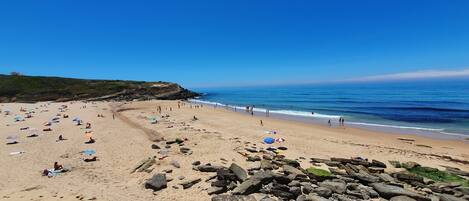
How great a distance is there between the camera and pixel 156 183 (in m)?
11.4

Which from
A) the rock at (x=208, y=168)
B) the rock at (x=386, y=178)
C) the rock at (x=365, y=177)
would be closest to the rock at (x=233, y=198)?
the rock at (x=208, y=168)

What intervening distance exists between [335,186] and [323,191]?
0.86 metres

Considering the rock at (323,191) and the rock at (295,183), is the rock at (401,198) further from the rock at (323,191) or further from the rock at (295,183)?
the rock at (295,183)

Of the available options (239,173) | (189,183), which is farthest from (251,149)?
(189,183)

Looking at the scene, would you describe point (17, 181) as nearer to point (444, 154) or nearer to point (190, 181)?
point (190, 181)

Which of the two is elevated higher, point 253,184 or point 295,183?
point 253,184

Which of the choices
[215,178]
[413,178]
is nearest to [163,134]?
[215,178]

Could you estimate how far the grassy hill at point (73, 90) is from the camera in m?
75.2

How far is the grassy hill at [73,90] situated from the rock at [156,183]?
7168cm

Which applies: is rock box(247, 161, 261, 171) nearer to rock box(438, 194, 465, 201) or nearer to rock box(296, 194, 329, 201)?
rock box(296, 194, 329, 201)

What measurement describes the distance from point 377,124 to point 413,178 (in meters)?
24.6

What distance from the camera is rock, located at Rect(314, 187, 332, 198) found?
9913 mm

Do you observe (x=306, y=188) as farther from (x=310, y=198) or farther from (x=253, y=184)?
(x=253, y=184)

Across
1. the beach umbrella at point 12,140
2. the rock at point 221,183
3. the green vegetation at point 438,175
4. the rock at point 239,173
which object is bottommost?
the green vegetation at point 438,175
